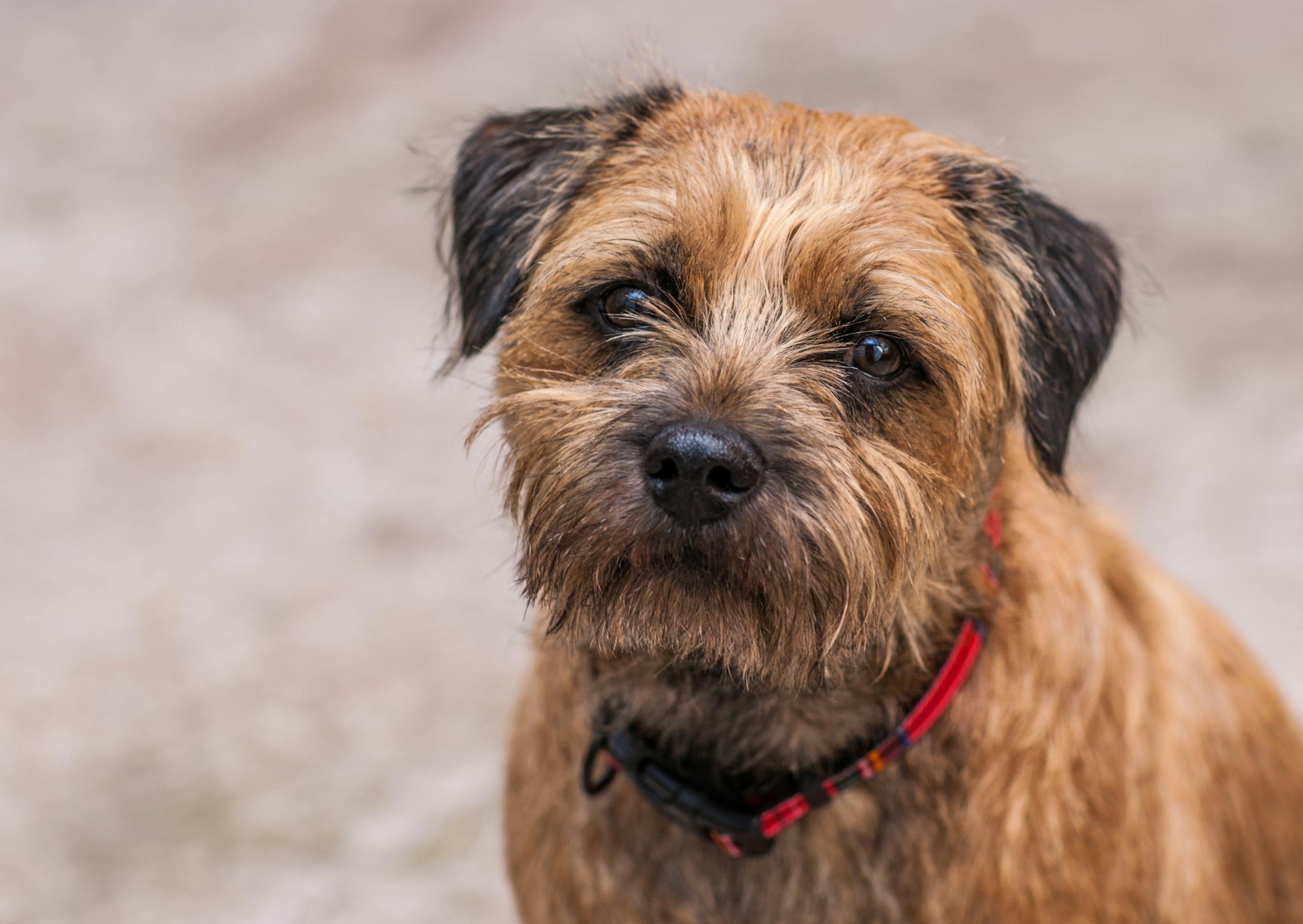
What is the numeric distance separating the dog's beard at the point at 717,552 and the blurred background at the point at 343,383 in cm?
46

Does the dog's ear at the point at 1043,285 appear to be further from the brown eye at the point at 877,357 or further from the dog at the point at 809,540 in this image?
the brown eye at the point at 877,357

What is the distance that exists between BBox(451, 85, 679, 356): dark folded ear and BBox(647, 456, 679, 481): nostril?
65 cm

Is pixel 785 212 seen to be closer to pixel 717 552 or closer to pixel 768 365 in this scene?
pixel 768 365

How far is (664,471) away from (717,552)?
143 millimetres

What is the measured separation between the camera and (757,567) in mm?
1998

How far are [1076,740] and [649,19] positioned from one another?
20.1 ft

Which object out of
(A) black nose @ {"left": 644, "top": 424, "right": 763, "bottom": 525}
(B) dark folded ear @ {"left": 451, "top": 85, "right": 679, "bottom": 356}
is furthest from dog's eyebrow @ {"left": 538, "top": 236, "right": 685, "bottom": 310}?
(A) black nose @ {"left": 644, "top": 424, "right": 763, "bottom": 525}

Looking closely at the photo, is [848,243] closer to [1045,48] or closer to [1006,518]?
[1006,518]

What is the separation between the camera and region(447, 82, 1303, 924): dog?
206 cm

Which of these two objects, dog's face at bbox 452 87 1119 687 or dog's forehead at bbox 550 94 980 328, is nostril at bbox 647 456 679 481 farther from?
dog's forehead at bbox 550 94 980 328

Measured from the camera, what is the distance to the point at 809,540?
2.01 meters

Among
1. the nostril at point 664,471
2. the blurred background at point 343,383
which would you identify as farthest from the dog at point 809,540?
the blurred background at point 343,383

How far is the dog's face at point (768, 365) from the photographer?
2.01 metres

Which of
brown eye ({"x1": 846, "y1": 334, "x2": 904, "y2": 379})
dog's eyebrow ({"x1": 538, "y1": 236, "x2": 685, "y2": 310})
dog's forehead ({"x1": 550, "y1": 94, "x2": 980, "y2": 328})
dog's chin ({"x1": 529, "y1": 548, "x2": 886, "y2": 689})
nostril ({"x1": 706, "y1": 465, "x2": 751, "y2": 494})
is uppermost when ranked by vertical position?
dog's forehead ({"x1": 550, "y1": 94, "x2": 980, "y2": 328})
